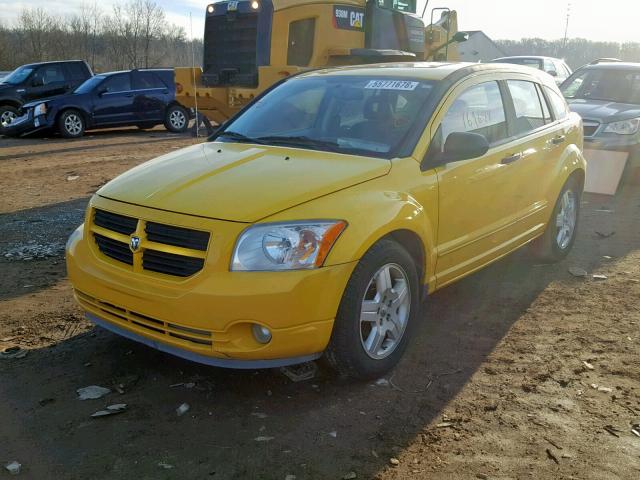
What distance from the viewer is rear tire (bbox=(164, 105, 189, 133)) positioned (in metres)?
17.6

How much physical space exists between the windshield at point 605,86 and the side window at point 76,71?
13532 millimetres

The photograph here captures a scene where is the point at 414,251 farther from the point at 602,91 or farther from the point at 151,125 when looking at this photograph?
the point at 151,125

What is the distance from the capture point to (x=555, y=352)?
409 centimetres

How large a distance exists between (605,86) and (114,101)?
471 inches

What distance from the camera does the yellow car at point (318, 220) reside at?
3.16 meters

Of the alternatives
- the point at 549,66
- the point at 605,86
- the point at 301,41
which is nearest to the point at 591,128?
the point at 605,86

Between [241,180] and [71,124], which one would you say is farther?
[71,124]

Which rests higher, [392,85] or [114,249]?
[392,85]

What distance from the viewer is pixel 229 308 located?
3.09m

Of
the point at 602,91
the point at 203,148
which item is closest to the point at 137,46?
the point at 602,91

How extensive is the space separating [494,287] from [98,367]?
3.18m

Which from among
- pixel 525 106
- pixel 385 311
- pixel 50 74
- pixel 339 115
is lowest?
pixel 385 311

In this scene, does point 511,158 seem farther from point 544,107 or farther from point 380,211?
point 380,211

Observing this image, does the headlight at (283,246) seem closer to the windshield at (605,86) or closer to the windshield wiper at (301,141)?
the windshield wiper at (301,141)
